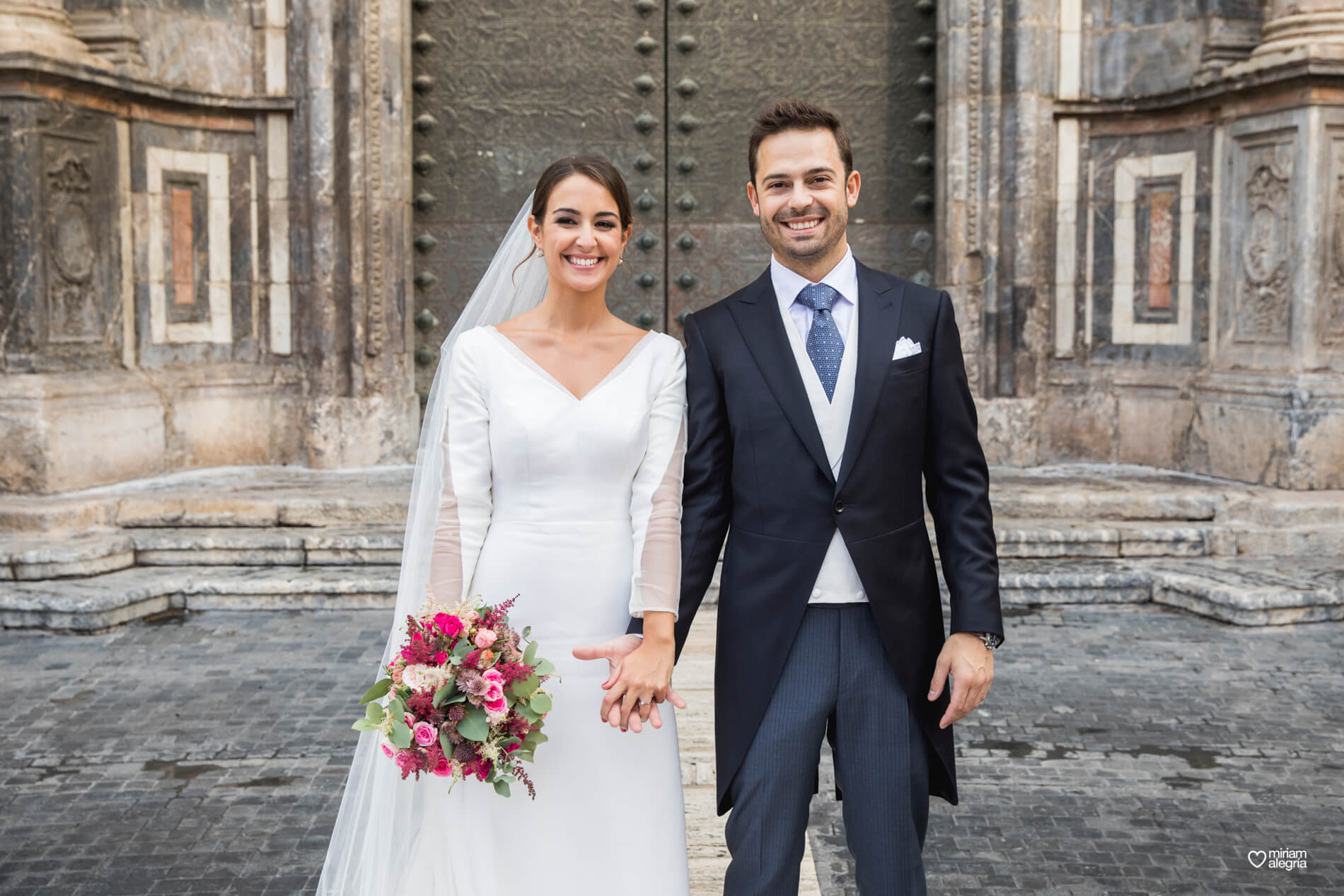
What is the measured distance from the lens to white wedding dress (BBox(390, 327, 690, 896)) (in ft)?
8.52

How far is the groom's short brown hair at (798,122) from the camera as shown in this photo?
246 centimetres

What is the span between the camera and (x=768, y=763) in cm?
238

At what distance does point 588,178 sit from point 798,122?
409 mm

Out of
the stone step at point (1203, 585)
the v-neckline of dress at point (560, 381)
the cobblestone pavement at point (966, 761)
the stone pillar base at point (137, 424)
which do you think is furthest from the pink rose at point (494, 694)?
the stone pillar base at point (137, 424)

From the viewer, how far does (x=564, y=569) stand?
8.57 feet

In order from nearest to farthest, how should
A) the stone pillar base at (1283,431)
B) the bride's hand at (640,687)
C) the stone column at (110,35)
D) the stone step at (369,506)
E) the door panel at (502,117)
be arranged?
1. the bride's hand at (640,687)
2. the stone step at (369,506)
3. the stone pillar base at (1283,431)
4. the stone column at (110,35)
5. the door panel at (502,117)

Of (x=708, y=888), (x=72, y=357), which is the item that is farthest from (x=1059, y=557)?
(x=72, y=357)

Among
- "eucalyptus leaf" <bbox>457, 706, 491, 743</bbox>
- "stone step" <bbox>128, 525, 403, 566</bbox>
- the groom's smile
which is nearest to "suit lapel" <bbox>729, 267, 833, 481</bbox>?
the groom's smile

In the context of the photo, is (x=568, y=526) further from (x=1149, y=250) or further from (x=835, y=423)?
(x=1149, y=250)

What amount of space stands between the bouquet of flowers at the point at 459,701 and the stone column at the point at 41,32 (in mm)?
5643

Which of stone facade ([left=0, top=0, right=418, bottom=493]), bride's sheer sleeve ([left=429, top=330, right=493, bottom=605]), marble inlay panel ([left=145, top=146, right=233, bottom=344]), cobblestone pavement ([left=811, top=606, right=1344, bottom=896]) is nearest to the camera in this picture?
bride's sheer sleeve ([left=429, top=330, right=493, bottom=605])

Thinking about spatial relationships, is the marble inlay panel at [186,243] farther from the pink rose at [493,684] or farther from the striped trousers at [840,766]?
the striped trousers at [840,766]

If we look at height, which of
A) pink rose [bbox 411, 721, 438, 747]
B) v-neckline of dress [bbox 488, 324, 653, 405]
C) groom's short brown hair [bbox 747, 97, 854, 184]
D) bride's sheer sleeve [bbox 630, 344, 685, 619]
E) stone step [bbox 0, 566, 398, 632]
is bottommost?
stone step [bbox 0, 566, 398, 632]

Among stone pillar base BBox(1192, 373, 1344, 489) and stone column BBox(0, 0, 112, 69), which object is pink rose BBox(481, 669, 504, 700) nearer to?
stone pillar base BBox(1192, 373, 1344, 489)
